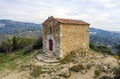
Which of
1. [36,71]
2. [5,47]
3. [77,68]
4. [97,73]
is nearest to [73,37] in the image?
[77,68]

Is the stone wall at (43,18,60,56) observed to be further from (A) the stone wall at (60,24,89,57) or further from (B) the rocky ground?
(B) the rocky ground

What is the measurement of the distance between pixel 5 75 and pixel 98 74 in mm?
12260

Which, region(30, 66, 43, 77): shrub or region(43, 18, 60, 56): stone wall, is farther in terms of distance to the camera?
region(43, 18, 60, 56): stone wall

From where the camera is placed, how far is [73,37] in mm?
31203

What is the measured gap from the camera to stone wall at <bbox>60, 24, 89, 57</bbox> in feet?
98.2

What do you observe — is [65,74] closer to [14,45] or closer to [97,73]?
[97,73]

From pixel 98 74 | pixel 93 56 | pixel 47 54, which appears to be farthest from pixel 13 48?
pixel 98 74

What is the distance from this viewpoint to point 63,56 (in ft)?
98.2

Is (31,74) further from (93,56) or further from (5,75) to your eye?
(93,56)

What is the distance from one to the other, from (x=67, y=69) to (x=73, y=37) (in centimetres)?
635

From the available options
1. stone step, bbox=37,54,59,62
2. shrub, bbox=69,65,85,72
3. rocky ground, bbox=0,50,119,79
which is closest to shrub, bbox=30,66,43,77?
rocky ground, bbox=0,50,119,79

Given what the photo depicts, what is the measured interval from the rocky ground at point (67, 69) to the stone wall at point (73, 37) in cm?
155

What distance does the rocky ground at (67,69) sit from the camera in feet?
82.7

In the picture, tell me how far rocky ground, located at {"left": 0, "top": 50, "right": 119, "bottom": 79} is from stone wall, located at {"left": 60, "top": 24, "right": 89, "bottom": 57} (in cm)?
155
